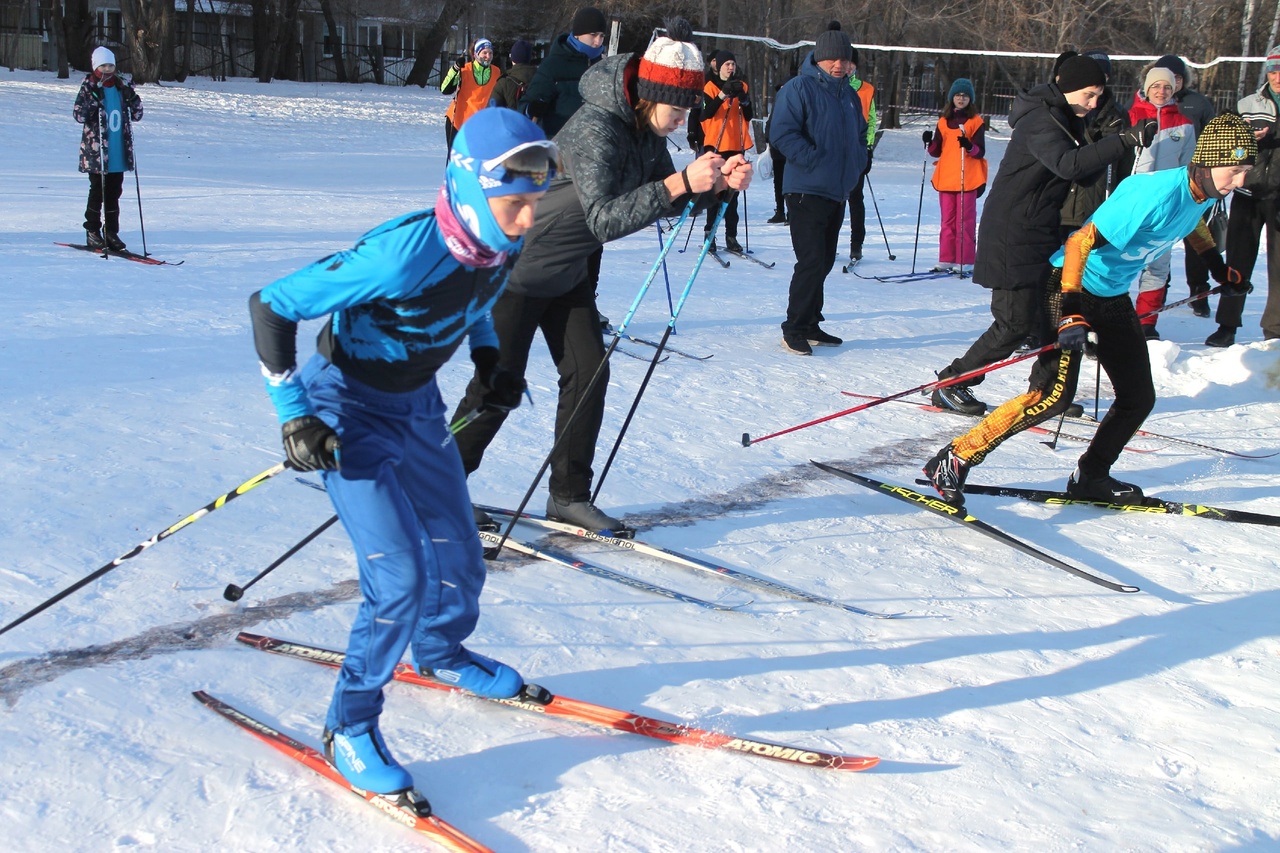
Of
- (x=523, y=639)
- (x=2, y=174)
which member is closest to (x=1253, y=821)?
(x=523, y=639)

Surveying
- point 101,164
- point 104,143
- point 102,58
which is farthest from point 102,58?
point 101,164

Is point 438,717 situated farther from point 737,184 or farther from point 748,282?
point 748,282

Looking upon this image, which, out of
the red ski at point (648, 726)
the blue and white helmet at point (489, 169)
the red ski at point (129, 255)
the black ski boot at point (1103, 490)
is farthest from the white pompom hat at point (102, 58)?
the black ski boot at point (1103, 490)

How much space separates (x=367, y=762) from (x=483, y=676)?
0.48 metres

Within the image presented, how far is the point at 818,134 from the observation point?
7.41 metres

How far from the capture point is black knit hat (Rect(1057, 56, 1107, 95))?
549 cm

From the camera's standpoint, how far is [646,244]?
11.0 m

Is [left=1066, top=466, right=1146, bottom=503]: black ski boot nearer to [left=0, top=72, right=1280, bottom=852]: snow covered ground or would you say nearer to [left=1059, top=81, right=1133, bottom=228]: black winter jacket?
[left=0, top=72, right=1280, bottom=852]: snow covered ground

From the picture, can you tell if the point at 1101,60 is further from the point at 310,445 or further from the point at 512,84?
the point at 310,445

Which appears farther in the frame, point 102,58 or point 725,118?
point 725,118

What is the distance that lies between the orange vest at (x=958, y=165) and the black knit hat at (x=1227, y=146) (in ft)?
19.4

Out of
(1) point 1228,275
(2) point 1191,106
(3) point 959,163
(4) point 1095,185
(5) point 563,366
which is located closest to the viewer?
(5) point 563,366

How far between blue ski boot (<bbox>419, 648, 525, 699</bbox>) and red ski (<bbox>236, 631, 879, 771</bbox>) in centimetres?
4

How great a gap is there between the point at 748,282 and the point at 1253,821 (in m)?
7.23
